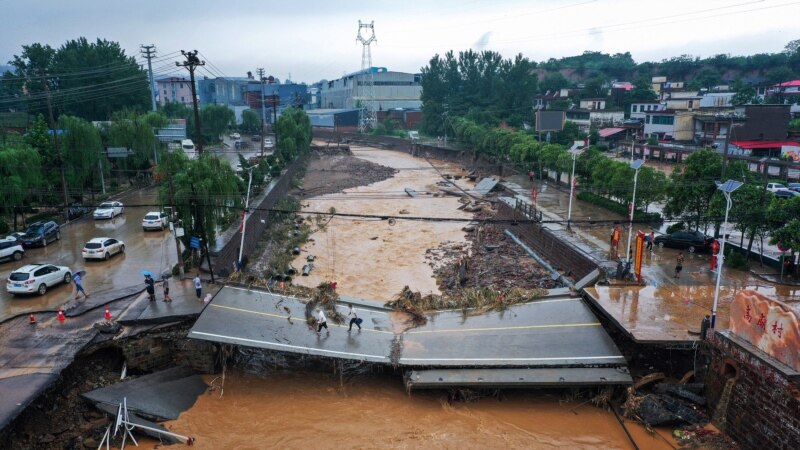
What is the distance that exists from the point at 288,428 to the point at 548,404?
7404 mm

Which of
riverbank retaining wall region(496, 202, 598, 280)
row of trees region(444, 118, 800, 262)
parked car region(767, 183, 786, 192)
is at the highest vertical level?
row of trees region(444, 118, 800, 262)

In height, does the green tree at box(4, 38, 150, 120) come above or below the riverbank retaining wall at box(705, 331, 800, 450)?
above

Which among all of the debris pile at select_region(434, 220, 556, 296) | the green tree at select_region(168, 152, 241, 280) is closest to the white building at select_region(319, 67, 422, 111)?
the debris pile at select_region(434, 220, 556, 296)

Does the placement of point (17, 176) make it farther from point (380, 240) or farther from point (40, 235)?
point (380, 240)

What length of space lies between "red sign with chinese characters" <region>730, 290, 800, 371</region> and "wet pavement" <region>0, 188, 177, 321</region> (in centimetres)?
1791

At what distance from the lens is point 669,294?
1866cm

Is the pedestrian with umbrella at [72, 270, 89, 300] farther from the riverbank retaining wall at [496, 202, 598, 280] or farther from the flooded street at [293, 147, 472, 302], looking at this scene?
the riverbank retaining wall at [496, 202, 598, 280]

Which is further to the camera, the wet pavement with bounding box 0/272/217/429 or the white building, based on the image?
the white building

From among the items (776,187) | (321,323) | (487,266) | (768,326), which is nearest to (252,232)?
(487,266)

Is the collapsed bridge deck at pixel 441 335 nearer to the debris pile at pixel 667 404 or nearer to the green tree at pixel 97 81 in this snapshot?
the debris pile at pixel 667 404

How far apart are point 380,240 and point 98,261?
16267 mm

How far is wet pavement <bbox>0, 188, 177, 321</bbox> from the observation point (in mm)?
19562

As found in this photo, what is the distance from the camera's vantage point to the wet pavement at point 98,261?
19562mm

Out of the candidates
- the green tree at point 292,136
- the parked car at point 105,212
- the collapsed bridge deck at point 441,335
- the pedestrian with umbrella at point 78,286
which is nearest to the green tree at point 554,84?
the green tree at point 292,136
